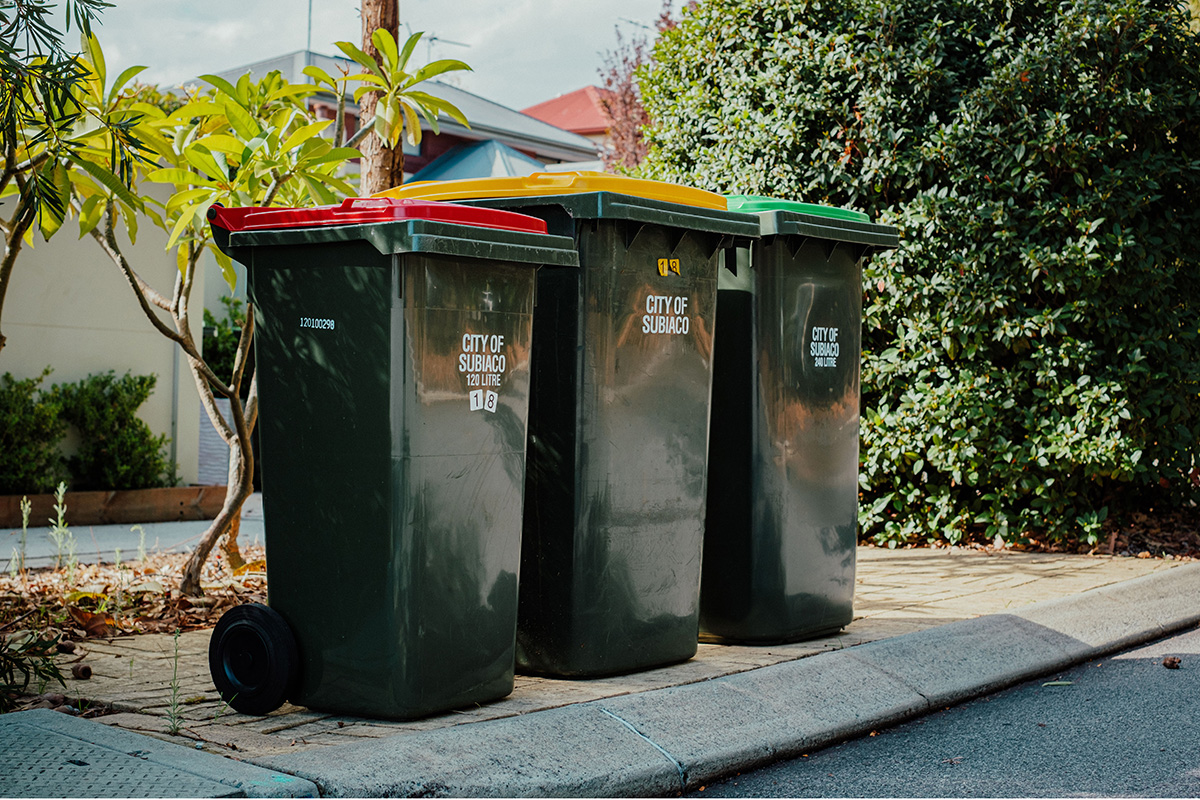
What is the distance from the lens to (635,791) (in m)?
3.43

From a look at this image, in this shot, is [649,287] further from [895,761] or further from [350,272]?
[895,761]

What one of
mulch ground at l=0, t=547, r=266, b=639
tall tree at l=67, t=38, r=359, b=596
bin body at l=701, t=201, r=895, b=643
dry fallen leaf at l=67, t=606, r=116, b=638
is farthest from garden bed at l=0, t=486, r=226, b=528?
bin body at l=701, t=201, r=895, b=643

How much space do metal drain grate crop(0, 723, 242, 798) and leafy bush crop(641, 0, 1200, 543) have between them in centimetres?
571

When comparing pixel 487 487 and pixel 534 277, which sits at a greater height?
pixel 534 277

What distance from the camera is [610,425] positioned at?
4.26m

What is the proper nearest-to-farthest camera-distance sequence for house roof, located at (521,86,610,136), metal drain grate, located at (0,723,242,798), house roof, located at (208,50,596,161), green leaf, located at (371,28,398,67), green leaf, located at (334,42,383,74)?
metal drain grate, located at (0,723,242,798) → green leaf, located at (334,42,383,74) → green leaf, located at (371,28,398,67) → house roof, located at (208,50,596,161) → house roof, located at (521,86,610,136)

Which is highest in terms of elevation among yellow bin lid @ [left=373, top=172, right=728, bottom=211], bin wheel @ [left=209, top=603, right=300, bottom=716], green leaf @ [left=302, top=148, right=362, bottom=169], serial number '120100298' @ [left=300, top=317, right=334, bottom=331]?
green leaf @ [left=302, top=148, right=362, bottom=169]

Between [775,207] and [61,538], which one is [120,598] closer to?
[61,538]

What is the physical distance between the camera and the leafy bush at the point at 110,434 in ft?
30.0

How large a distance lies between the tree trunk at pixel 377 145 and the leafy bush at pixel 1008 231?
8.78 ft

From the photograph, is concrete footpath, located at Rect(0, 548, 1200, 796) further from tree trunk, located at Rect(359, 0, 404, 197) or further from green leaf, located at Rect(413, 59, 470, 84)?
tree trunk, located at Rect(359, 0, 404, 197)

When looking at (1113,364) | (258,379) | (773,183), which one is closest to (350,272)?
(258,379)

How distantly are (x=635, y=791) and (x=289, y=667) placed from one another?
1.19 m

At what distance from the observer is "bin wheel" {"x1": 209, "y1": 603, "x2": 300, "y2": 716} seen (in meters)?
3.73
